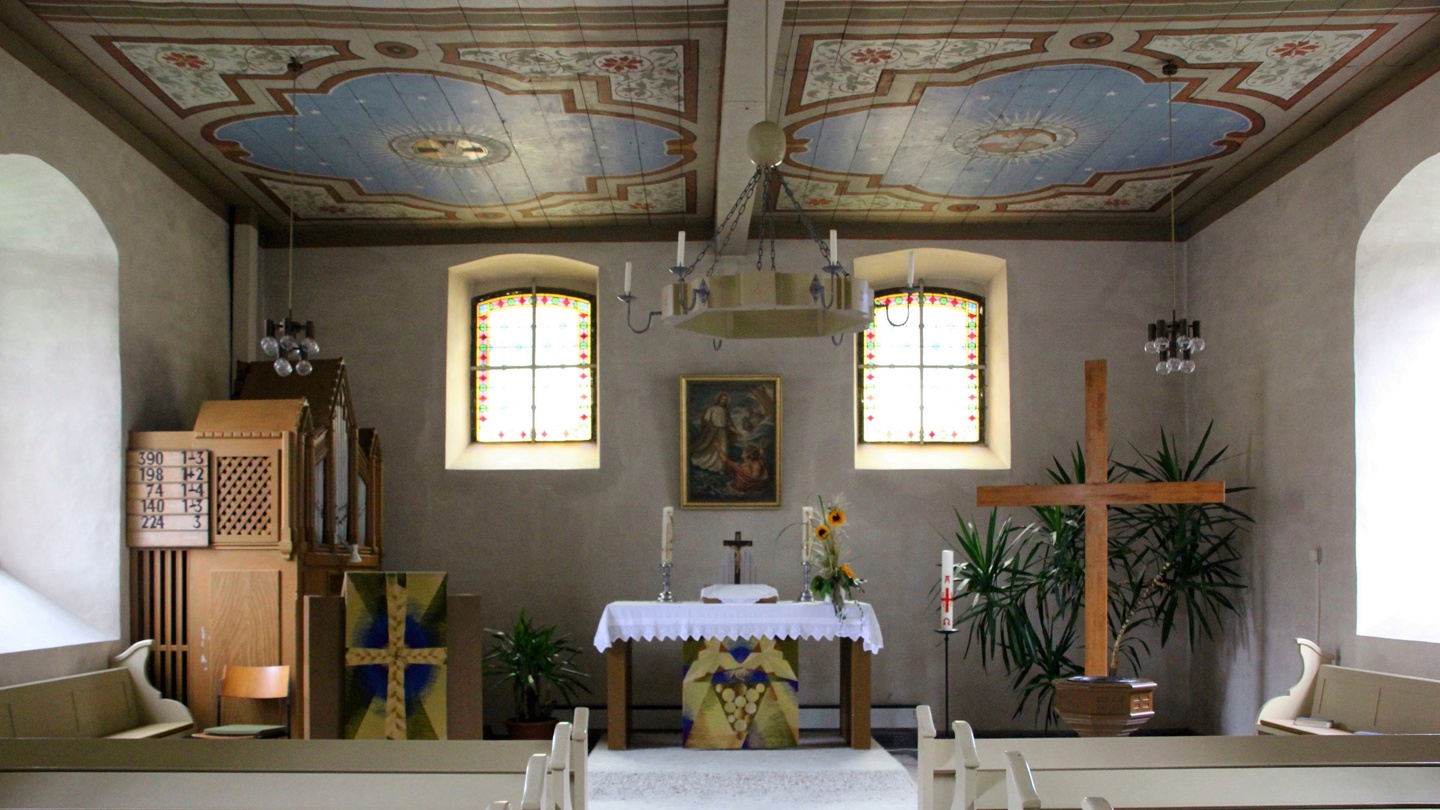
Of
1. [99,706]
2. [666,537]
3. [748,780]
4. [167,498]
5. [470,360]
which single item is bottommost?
[748,780]

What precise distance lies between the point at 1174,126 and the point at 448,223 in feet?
16.7

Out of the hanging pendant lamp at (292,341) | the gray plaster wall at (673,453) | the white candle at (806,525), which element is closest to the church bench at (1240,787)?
the hanging pendant lamp at (292,341)

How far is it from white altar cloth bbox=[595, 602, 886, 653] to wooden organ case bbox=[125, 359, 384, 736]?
6.37 feet

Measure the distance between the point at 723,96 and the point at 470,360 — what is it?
4.44m

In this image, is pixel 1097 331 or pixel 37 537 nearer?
pixel 37 537

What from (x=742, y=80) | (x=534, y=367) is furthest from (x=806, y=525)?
(x=742, y=80)

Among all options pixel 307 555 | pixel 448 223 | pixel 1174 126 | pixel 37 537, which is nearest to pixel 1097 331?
pixel 1174 126

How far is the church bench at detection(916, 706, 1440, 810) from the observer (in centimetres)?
324

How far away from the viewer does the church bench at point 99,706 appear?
18.9 ft

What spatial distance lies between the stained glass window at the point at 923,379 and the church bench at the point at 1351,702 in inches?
125

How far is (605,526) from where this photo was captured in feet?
30.3

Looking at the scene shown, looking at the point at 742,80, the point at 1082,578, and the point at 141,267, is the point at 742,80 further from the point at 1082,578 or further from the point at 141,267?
the point at 1082,578

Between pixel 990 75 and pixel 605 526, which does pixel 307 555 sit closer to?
pixel 605 526

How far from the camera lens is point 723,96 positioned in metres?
6.07
